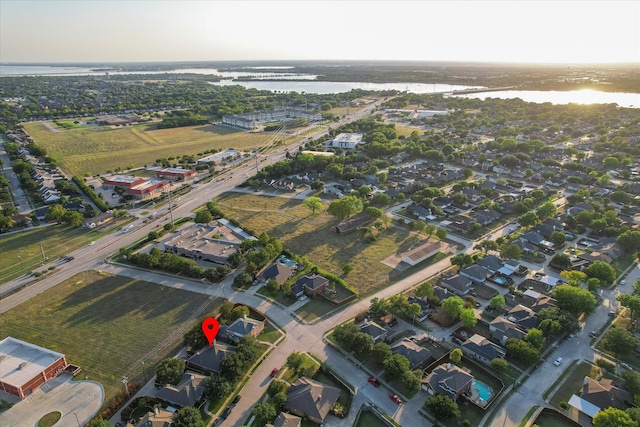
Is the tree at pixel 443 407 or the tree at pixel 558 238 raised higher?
the tree at pixel 558 238

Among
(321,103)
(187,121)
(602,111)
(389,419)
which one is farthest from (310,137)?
(602,111)

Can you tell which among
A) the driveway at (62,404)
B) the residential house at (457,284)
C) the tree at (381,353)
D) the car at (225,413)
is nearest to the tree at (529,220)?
the residential house at (457,284)

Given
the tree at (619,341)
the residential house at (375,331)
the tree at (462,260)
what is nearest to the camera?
the tree at (619,341)

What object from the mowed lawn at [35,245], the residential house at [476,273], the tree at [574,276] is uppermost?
the tree at [574,276]

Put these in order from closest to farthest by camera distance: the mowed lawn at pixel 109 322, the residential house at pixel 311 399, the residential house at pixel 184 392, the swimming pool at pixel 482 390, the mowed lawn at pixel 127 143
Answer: the residential house at pixel 311 399, the residential house at pixel 184 392, the swimming pool at pixel 482 390, the mowed lawn at pixel 109 322, the mowed lawn at pixel 127 143

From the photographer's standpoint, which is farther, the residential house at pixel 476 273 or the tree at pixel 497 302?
the residential house at pixel 476 273

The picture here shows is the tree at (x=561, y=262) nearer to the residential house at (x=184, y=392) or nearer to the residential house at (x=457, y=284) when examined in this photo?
the residential house at (x=457, y=284)

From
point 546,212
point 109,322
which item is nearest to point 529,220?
point 546,212
